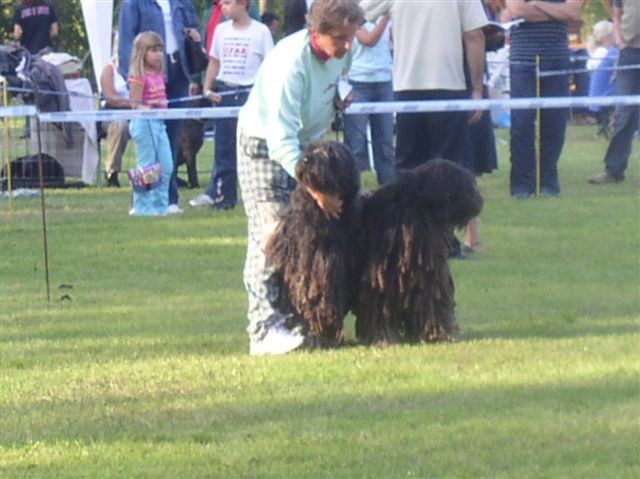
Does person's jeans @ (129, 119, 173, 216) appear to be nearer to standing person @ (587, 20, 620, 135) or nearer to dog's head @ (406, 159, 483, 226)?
dog's head @ (406, 159, 483, 226)

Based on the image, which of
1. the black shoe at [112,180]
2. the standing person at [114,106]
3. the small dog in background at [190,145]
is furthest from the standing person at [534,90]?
the black shoe at [112,180]

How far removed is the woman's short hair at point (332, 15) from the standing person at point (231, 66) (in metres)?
6.39

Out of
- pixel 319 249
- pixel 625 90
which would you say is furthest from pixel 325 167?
pixel 625 90

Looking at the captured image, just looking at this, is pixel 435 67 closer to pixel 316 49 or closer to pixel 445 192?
pixel 445 192

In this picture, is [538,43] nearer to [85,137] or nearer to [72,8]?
[85,137]

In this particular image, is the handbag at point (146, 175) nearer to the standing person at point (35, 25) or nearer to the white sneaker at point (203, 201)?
the white sneaker at point (203, 201)

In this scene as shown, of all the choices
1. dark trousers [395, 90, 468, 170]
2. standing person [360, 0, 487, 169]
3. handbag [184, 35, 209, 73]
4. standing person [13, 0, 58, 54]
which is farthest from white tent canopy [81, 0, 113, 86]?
dark trousers [395, 90, 468, 170]

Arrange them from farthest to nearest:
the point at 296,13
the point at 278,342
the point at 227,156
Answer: the point at 296,13, the point at 227,156, the point at 278,342

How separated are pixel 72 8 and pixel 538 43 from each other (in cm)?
2021

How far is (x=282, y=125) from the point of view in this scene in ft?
23.8

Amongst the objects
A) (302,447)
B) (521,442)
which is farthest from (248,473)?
(521,442)

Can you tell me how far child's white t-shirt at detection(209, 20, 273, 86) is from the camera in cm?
1376

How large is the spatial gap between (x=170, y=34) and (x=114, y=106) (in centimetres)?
83

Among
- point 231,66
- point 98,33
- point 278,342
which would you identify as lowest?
point 278,342
